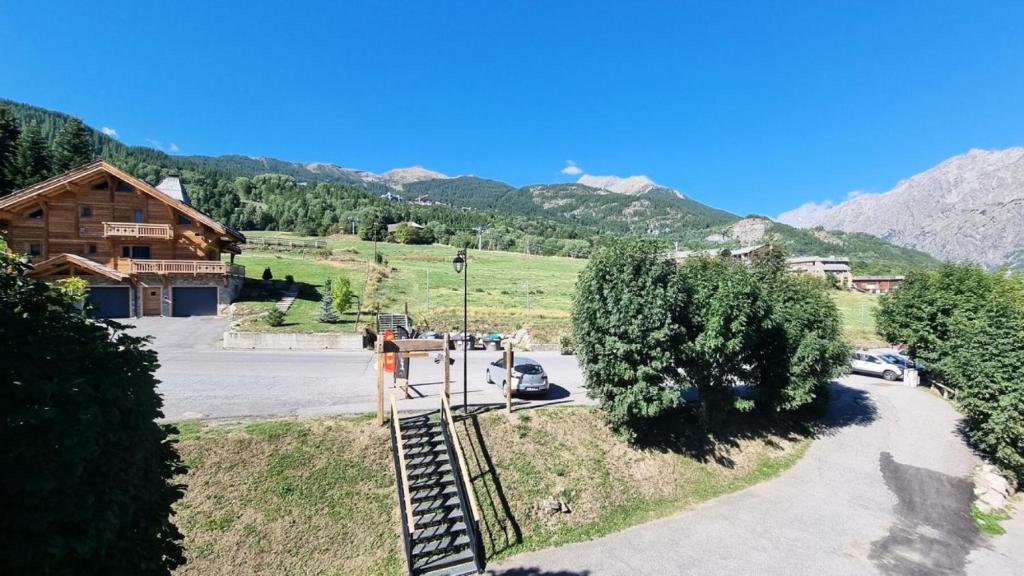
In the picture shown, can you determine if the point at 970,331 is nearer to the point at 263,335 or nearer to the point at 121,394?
the point at 121,394

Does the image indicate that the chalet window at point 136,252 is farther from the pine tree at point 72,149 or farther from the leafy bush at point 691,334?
the pine tree at point 72,149

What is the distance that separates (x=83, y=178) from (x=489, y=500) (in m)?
38.7

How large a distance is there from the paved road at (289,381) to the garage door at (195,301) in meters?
5.84

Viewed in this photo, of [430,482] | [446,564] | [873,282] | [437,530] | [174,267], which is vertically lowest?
[446,564]

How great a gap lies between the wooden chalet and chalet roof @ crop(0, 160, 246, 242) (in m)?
0.05

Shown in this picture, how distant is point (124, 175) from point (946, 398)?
54761 mm

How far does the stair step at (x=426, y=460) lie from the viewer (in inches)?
516

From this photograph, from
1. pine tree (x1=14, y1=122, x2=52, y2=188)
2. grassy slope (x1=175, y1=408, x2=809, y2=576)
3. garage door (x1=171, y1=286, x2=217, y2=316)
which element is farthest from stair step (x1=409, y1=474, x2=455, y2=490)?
Answer: pine tree (x1=14, y1=122, x2=52, y2=188)

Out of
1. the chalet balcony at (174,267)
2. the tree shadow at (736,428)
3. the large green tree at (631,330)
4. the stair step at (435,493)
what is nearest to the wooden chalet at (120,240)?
the chalet balcony at (174,267)

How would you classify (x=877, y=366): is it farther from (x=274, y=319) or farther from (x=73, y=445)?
(x=274, y=319)

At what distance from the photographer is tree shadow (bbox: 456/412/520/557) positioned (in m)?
11.9

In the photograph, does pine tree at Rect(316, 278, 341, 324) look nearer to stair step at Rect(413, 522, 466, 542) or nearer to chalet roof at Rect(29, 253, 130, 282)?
chalet roof at Rect(29, 253, 130, 282)

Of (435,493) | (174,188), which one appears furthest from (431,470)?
(174,188)

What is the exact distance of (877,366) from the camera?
28594mm
